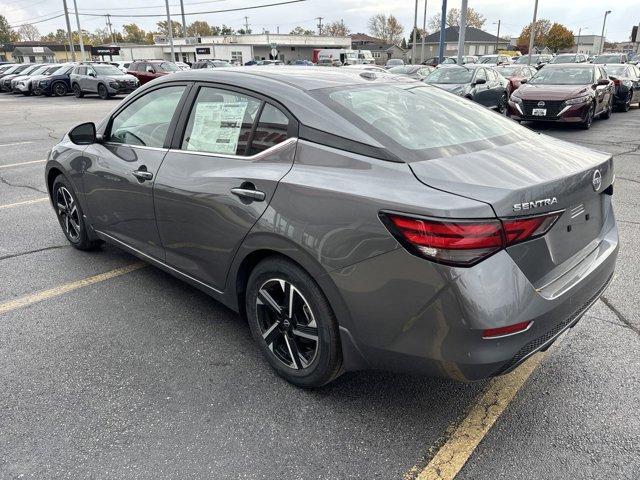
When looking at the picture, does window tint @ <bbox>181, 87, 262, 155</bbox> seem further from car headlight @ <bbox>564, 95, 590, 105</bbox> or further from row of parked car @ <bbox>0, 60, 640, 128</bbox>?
car headlight @ <bbox>564, 95, 590, 105</bbox>

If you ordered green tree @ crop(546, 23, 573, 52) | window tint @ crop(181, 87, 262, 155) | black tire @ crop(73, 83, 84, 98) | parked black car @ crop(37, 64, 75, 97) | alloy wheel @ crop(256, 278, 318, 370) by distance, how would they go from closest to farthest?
alloy wheel @ crop(256, 278, 318, 370) < window tint @ crop(181, 87, 262, 155) < black tire @ crop(73, 83, 84, 98) < parked black car @ crop(37, 64, 75, 97) < green tree @ crop(546, 23, 573, 52)

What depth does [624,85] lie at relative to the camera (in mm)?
16688

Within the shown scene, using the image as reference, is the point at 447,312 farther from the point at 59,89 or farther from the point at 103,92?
the point at 59,89

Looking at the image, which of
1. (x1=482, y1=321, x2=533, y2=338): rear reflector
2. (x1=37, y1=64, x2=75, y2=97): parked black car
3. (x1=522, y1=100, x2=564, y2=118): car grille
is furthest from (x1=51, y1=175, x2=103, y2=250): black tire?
(x1=37, y1=64, x2=75, y2=97): parked black car

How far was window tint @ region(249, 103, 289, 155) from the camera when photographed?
2.70 m

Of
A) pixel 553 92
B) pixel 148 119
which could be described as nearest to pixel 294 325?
pixel 148 119

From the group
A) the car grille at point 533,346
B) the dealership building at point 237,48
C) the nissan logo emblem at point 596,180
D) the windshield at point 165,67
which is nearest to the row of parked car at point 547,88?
the nissan logo emblem at point 596,180

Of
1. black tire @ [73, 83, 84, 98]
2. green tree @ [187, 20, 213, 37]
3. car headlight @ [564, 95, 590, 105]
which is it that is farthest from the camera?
green tree @ [187, 20, 213, 37]

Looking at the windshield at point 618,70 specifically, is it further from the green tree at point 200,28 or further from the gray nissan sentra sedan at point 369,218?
the green tree at point 200,28

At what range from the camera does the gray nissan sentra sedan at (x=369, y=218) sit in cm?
205

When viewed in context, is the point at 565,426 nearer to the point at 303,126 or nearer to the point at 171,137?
the point at 303,126

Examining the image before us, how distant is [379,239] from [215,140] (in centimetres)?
141

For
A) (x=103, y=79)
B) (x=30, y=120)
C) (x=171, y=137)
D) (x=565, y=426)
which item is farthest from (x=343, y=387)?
(x=103, y=79)

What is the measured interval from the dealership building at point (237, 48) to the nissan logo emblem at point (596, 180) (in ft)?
246
